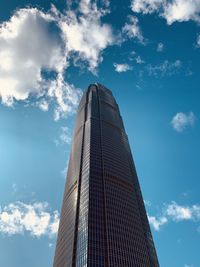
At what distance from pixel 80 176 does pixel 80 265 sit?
56920mm

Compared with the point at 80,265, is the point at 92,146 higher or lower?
higher

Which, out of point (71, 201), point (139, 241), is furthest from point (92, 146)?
point (139, 241)

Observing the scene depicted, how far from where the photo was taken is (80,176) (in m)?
175

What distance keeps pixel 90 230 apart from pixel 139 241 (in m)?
25.6

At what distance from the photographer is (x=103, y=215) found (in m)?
147

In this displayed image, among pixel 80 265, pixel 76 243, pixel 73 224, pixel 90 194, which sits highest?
pixel 90 194

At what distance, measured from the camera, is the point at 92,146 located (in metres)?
191

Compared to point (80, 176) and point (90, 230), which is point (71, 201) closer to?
point (80, 176)

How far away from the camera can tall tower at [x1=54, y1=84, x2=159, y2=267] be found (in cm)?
13162

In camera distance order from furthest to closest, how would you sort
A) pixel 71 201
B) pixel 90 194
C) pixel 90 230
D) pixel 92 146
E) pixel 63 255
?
1. pixel 92 146
2. pixel 71 201
3. pixel 90 194
4. pixel 63 255
5. pixel 90 230

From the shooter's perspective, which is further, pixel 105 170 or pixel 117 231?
pixel 105 170

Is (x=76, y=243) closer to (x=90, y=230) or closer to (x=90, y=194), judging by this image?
(x=90, y=230)

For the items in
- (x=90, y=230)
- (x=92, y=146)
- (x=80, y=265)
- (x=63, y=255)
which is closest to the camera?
(x=80, y=265)

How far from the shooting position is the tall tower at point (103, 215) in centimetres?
13162
